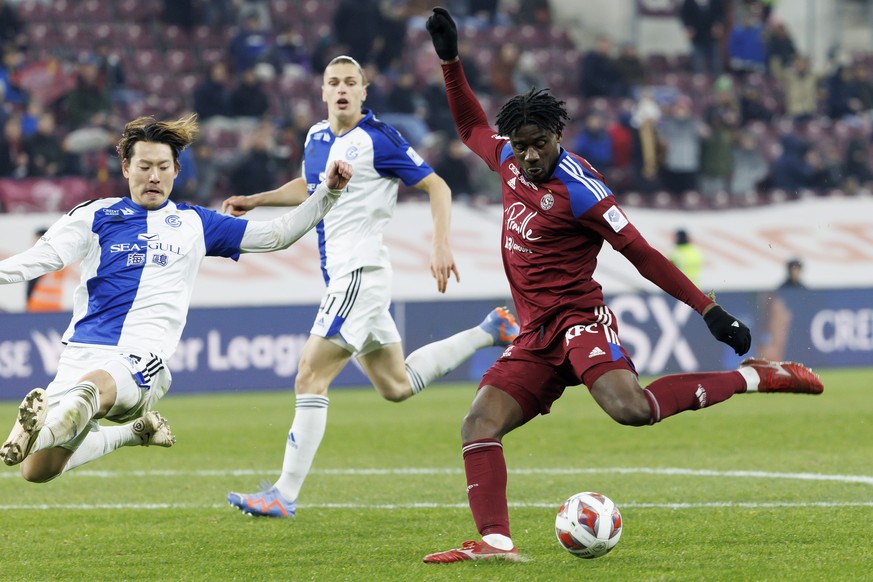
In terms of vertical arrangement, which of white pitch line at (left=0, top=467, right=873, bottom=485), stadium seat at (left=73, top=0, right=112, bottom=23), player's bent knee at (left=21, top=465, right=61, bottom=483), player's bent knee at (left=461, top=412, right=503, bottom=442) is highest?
stadium seat at (left=73, top=0, right=112, bottom=23)

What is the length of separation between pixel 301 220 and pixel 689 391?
1.91 metres

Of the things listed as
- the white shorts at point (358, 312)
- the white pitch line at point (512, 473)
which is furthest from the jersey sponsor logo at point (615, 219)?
the white pitch line at point (512, 473)

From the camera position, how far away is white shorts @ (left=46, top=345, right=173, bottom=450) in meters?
6.20

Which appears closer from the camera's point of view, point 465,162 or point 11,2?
point 465,162

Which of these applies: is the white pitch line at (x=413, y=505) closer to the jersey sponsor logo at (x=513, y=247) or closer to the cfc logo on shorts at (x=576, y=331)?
the cfc logo on shorts at (x=576, y=331)

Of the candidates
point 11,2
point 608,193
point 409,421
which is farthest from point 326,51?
point 608,193

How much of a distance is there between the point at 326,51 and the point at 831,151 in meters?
7.57

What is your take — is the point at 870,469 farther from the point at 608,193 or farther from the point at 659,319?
the point at 659,319

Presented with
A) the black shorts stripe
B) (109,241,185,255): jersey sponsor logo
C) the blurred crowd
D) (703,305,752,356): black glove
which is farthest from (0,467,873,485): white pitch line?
the blurred crowd

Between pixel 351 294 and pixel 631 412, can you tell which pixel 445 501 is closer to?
pixel 351 294

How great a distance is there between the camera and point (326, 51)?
20297 mm

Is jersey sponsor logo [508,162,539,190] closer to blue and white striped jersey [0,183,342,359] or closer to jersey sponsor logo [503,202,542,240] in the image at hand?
jersey sponsor logo [503,202,542,240]

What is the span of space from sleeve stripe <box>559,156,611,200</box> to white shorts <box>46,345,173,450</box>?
203 centimetres

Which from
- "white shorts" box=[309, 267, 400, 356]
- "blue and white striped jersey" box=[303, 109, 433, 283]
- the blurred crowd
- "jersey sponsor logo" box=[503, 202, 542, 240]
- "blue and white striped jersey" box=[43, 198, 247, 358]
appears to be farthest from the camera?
the blurred crowd
